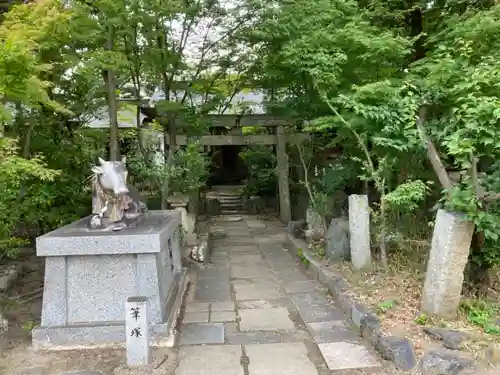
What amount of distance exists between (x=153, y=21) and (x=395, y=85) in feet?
13.9

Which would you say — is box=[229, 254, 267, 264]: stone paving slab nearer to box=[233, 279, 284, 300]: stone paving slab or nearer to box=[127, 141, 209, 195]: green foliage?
box=[233, 279, 284, 300]: stone paving slab

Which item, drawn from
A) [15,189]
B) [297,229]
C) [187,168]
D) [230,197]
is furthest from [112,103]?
[230,197]

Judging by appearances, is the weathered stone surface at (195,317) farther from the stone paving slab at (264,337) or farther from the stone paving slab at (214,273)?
the stone paving slab at (214,273)

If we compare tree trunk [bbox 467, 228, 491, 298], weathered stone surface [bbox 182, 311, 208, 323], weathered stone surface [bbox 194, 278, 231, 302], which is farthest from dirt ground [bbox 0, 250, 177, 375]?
tree trunk [bbox 467, 228, 491, 298]

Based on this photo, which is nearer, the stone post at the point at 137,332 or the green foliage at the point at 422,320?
the stone post at the point at 137,332

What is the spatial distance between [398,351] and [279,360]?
1096 mm

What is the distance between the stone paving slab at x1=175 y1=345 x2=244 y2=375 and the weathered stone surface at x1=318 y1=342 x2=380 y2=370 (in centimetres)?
86

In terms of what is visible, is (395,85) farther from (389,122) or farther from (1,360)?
(1,360)

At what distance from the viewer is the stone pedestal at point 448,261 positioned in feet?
13.4

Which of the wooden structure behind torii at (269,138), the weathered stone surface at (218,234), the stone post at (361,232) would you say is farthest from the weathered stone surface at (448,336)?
the wooden structure behind torii at (269,138)

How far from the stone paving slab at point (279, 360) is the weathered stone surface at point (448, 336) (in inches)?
45.9

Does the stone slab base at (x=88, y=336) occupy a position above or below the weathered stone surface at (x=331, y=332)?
above

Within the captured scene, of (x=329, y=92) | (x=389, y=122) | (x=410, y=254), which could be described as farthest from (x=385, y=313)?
(x=329, y=92)

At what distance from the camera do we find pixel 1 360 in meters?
4.05
